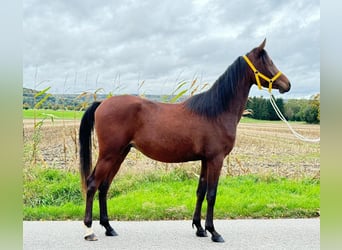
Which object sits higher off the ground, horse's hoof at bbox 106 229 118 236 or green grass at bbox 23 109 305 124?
green grass at bbox 23 109 305 124

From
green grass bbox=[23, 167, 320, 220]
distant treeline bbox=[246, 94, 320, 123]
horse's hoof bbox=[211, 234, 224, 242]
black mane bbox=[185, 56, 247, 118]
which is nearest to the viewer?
horse's hoof bbox=[211, 234, 224, 242]

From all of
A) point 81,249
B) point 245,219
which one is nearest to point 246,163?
point 245,219

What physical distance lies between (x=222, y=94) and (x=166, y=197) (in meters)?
2.22

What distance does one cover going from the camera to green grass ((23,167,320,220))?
5.46m

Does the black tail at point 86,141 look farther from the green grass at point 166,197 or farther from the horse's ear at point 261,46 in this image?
the horse's ear at point 261,46

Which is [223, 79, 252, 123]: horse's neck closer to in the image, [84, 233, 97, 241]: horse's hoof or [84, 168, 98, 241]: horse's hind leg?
[84, 168, 98, 241]: horse's hind leg

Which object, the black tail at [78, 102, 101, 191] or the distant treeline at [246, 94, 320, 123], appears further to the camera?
the distant treeline at [246, 94, 320, 123]

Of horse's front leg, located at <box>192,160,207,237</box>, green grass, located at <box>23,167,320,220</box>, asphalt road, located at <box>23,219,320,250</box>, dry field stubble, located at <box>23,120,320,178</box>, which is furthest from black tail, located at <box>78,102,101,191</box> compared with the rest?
dry field stubble, located at <box>23,120,320,178</box>

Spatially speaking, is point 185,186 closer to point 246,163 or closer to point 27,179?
point 246,163

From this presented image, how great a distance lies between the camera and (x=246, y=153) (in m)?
8.92

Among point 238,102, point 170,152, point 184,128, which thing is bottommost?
point 170,152

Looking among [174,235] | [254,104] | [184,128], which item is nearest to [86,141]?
[184,128]

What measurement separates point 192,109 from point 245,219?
6.14ft

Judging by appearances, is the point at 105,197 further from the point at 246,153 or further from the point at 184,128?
the point at 246,153
